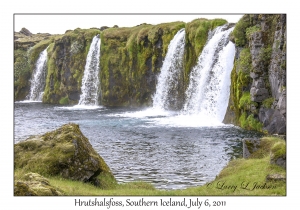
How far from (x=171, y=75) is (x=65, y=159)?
147 ft

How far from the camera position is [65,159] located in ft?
56.9

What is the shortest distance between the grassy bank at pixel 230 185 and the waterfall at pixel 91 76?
6194 centimetres

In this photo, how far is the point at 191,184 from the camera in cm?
1970

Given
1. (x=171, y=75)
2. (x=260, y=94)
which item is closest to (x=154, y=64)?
(x=171, y=75)

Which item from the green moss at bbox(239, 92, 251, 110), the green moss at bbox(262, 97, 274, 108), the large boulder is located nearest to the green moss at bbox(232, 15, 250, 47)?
the green moss at bbox(239, 92, 251, 110)

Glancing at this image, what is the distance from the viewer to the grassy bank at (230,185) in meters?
→ 14.8

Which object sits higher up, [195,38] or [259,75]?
[195,38]

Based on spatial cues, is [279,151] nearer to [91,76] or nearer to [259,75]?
[259,75]

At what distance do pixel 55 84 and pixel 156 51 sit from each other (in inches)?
1234

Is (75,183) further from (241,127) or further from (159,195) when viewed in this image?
(241,127)

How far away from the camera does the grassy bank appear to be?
14.8m

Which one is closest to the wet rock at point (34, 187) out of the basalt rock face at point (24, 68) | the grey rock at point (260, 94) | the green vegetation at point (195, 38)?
the grey rock at point (260, 94)

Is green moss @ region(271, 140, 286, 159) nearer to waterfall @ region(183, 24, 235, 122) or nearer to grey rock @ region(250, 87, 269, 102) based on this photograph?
grey rock @ region(250, 87, 269, 102)

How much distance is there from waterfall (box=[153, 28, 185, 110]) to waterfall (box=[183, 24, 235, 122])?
8.85 m
